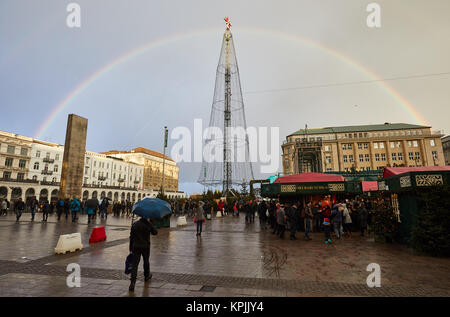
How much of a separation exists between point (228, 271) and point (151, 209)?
9.43 feet

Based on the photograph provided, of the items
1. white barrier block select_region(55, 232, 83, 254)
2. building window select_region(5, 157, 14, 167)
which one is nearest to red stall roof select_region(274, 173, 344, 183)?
white barrier block select_region(55, 232, 83, 254)

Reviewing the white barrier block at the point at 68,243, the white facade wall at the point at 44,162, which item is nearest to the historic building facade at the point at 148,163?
the white facade wall at the point at 44,162

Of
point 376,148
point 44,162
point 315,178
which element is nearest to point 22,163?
point 44,162

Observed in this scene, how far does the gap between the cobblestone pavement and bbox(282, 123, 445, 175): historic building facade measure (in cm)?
6355

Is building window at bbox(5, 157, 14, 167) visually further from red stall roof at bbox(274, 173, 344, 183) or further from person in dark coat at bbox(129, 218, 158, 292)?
person in dark coat at bbox(129, 218, 158, 292)

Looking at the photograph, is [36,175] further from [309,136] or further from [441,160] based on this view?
[441,160]

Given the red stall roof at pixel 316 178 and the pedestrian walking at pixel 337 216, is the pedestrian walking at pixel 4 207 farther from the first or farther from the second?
the pedestrian walking at pixel 337 216

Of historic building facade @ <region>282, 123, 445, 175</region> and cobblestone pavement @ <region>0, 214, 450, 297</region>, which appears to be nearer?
cobblestone pavement @ <region>0, 214, 450, 297</region>

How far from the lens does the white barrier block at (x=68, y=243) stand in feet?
26.7

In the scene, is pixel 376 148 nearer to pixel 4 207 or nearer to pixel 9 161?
pixel 4 207

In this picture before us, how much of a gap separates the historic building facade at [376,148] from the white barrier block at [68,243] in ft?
216

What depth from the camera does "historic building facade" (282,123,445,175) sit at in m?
71.9

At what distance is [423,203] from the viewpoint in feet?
30.5
